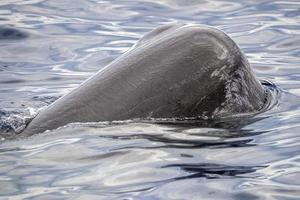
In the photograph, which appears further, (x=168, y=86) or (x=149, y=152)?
(x=168, y=86)

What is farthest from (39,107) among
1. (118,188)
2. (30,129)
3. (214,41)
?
(118,188)

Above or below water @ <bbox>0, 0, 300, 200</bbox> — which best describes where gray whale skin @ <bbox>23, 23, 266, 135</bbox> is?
above

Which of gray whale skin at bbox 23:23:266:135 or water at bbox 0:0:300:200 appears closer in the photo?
water at bbox 0:0:300:200

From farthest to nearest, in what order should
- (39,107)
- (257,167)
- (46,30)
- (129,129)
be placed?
(46,30) → (39,107) → (129,129) → (257,167)

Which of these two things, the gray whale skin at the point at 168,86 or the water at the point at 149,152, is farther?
the gray whale skin at the point at 168,86

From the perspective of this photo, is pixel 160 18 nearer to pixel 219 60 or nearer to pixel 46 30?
pixel 46 30

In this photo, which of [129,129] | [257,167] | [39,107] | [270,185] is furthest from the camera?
[39,107]

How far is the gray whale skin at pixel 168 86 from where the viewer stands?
7480 millimetres

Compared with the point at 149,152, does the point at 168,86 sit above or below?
above

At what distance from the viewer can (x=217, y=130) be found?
7.38 m

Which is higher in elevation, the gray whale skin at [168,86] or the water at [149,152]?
the gray whale skin at [168,86]

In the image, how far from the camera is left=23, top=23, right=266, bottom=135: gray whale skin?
748 centimetres

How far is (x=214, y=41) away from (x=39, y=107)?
2.29m

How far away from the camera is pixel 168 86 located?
7.54 metres
